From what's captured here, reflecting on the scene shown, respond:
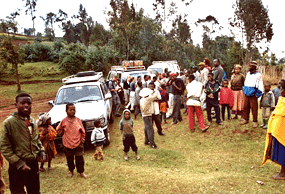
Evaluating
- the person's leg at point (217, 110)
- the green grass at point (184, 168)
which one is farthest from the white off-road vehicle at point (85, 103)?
the person's leg at point (217, 110)

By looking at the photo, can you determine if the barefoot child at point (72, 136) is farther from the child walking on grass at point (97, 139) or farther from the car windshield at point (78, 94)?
the car windshield at point (78, 94)

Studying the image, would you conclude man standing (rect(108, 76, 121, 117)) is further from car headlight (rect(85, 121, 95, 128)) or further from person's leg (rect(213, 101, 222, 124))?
person's leg (rect(213, 101, 222, 124))

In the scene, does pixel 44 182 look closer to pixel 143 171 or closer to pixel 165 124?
pixel 143 171

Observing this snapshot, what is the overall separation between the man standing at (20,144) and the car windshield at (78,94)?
4.58 metres

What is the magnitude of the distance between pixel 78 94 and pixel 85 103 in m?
0.71

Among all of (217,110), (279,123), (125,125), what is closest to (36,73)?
(125,125)

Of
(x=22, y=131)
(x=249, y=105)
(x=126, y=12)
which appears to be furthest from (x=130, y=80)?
(x=126, y=12)

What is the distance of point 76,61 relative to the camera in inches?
1087

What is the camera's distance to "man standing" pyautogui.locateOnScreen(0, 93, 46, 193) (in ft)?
10.7

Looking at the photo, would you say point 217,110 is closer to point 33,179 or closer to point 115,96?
point 115,96

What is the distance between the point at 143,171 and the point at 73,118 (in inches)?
78.6

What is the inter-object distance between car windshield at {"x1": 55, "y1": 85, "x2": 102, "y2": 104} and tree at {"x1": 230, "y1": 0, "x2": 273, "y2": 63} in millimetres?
26811

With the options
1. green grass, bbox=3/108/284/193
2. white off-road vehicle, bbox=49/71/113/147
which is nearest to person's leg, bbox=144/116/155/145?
green grass, bbox=3/108/284/193

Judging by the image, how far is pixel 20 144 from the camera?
11.1 ft
